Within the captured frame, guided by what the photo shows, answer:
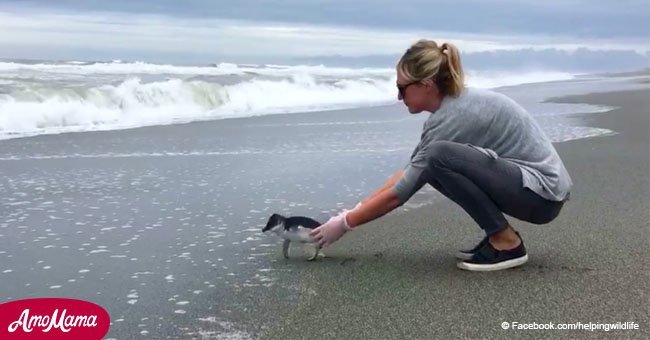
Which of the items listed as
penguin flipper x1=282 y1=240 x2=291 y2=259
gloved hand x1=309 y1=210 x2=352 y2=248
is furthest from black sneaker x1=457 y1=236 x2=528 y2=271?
penguin flipper x1=282 y1=240 x2=291 y2=259

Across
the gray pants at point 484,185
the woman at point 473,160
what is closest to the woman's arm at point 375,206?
→ the woman at point 473,160

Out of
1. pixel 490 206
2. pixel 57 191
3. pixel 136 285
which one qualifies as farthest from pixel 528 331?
pixel 57 191

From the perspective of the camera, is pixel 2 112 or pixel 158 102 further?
pixel 158 102

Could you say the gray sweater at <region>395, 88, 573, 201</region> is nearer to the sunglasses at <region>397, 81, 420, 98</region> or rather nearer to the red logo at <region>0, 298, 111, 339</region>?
the sunglasses at <region>397, 81, 420, 98</region>

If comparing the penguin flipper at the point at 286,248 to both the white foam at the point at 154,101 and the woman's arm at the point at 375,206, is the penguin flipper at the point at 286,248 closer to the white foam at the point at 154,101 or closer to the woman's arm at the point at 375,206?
the woman's arm at the point at 375,206

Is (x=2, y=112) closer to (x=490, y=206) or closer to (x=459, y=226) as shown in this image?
(x=459, y=226)

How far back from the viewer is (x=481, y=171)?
11.6ft

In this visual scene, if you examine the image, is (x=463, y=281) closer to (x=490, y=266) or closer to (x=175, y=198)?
(x=490, y=266)

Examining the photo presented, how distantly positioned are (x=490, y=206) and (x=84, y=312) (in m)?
1.82

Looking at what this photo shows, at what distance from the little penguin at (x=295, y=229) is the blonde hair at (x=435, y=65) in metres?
0.90

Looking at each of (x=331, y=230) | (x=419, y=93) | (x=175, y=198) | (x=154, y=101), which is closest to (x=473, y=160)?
(x=419, y=93)

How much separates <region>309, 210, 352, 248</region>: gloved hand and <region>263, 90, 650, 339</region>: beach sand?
0.52 ft

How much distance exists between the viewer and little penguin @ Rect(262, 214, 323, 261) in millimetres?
3820

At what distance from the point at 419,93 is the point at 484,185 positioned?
1.71 ft
